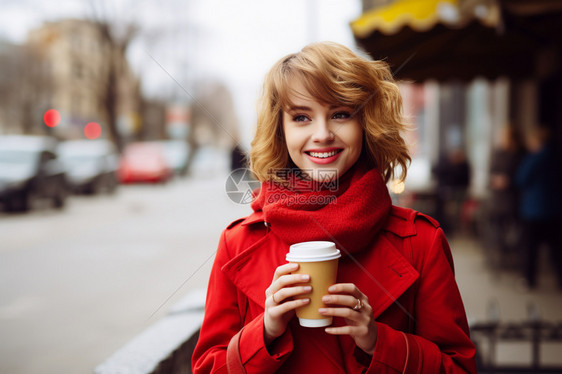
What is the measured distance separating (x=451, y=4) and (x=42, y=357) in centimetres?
520

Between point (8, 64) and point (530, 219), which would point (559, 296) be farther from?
point (8, 64)

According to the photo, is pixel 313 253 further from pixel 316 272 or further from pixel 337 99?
pixel 337 99

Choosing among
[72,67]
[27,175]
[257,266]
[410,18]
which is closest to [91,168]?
[27,175]

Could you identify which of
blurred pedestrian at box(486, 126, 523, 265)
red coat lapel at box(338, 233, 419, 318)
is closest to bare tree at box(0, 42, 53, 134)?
blurred pedestrian at box(486, 126, 523, 265)

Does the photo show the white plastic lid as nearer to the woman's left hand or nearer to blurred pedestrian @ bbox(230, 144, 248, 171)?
the woman's left hand

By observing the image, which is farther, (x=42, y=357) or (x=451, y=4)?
(x=451, y=4)

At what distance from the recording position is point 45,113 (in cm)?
2936

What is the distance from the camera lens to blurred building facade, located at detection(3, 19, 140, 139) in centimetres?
3100

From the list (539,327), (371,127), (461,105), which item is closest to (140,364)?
(371,127)

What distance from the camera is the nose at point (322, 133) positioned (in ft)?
4.91

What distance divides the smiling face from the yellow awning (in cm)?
407

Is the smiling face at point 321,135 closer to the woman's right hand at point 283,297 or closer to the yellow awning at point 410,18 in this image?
the woman's right hand at point 283,297

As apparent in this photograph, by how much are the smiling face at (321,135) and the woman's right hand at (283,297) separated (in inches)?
14.6

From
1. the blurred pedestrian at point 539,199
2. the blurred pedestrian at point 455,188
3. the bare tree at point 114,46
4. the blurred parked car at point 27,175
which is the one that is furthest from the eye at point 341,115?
the bare tree at point 114,46
